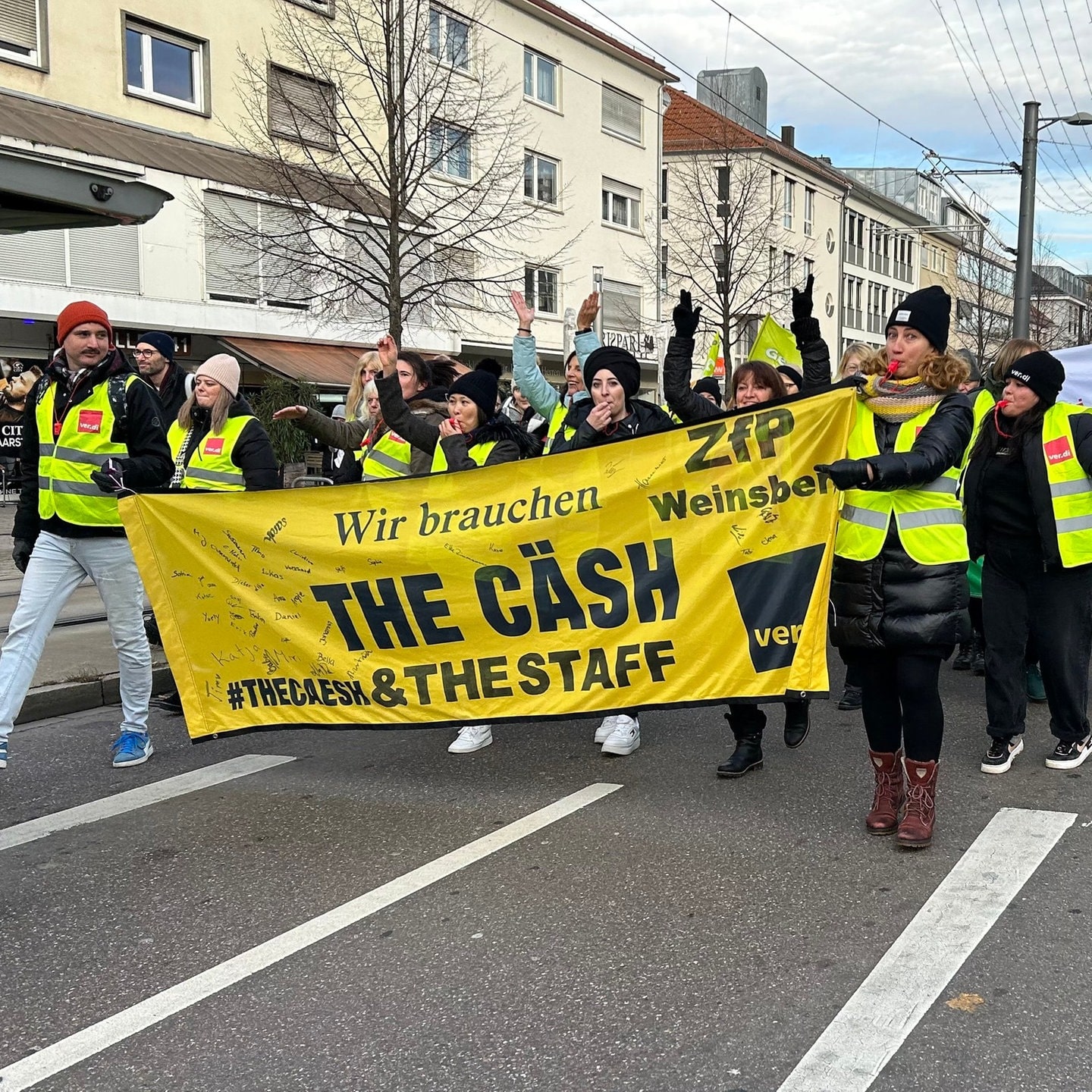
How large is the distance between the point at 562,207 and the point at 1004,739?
104 feet

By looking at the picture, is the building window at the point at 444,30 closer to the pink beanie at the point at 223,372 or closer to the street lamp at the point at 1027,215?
the street lamp at the point at 1027,215

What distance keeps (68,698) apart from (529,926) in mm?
4271

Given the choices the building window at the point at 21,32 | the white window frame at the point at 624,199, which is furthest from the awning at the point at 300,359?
the white window frame at the point at 624,199

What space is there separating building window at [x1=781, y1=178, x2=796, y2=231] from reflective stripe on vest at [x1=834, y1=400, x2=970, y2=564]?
48.6m

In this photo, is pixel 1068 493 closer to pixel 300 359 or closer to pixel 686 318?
pixel 686 318

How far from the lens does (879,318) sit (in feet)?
224

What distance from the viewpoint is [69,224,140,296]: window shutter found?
2155cm

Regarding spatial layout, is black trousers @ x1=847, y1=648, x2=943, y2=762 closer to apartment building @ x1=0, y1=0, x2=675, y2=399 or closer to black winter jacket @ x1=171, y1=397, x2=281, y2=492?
black winter jacket @ x1=171, y1=397, x2=281, y2=492

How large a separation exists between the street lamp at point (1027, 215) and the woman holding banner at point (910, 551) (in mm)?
16441

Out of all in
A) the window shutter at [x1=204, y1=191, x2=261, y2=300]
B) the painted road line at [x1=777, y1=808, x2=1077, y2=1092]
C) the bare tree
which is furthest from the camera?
the window shutter at [x1=204, y1=191, x2=261, y2=300]

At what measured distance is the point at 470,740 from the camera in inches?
236

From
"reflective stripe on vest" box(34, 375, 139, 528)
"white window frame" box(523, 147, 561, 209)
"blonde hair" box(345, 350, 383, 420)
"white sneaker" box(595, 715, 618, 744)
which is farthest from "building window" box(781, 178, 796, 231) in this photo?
"reflective stripe on vest" box(34, 375, 139, 528)

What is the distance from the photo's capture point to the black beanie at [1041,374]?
5469 millimetres

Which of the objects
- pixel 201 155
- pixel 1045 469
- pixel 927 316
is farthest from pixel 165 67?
pixel 927 316
